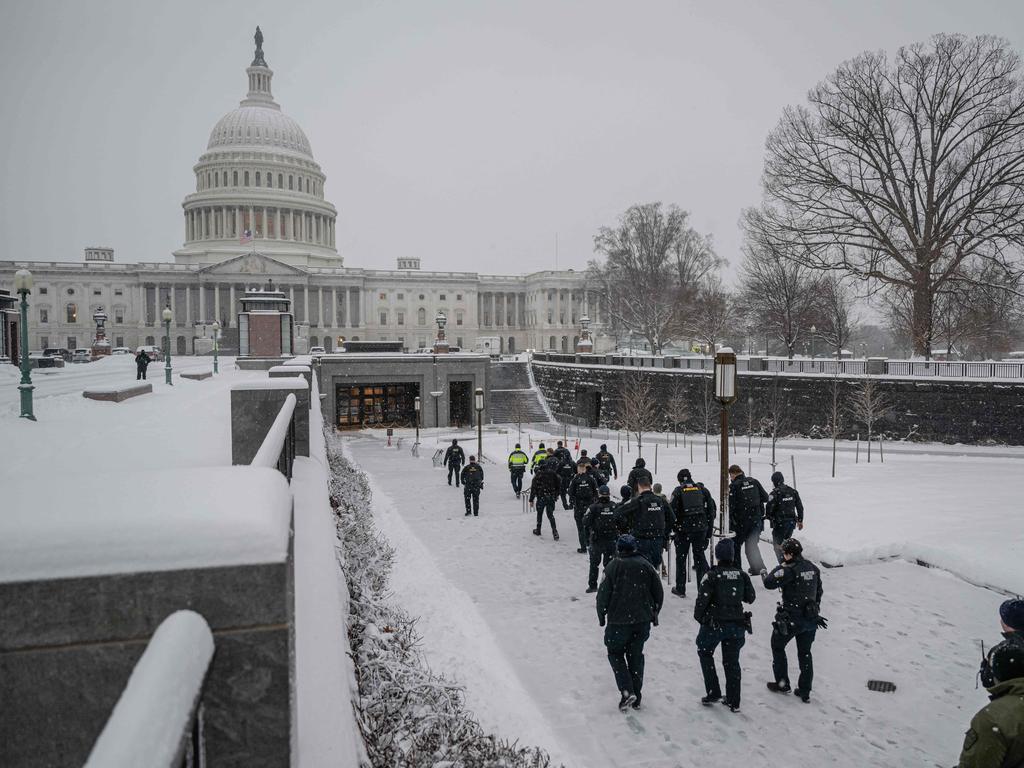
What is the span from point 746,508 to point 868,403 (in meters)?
20.3

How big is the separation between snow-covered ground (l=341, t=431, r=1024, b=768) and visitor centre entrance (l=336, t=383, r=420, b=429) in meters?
31.5

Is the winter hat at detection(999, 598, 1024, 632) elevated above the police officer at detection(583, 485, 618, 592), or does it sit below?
above

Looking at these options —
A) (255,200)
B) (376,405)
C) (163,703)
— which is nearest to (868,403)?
(163,703)

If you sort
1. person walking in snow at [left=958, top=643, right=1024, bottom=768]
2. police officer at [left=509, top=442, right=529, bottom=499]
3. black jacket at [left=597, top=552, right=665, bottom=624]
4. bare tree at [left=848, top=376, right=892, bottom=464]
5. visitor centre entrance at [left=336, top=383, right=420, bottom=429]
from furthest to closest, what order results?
visitor centre entrance at [left=336, top=383, right=420, bottom=429], bare tree at [left=848, top=376, right=892, bottom=464], police officer at [left=509, top=442, right=529, bottom=499], black jacket at [left=597, top=552, right=665, bottom=624], person walking in snow at [left=958, top=643, right=1024, bottom=768]

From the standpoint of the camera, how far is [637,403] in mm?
38438

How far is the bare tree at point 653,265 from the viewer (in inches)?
2276

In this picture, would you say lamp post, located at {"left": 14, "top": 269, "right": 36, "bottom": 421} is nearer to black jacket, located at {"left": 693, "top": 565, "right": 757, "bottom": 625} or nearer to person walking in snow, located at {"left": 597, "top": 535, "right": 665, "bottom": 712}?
person walking in snow, located at {"left": 597, "top": 535, "right": 665, "bottom": 712}

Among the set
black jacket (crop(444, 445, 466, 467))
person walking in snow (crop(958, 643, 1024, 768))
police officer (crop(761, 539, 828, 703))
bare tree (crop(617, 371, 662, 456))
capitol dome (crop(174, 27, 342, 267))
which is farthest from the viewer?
capitol dome (crop(174, 27, 342, 267))

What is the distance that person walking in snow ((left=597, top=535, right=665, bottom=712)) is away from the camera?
296 inches

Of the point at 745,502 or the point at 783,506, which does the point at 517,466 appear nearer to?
the point at 745,502

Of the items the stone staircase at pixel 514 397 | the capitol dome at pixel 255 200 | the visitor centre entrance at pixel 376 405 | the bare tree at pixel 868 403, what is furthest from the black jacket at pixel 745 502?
the capitol dome at pixel 255 200

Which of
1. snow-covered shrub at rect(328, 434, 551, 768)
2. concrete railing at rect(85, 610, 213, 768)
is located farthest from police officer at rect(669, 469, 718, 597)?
concrete railing at rect(85, 610, 213, 768)

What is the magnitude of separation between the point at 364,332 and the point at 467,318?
54.2 feet

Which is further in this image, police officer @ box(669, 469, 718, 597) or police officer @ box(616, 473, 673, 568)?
police officer @ box(669, 469, 718, 597)
